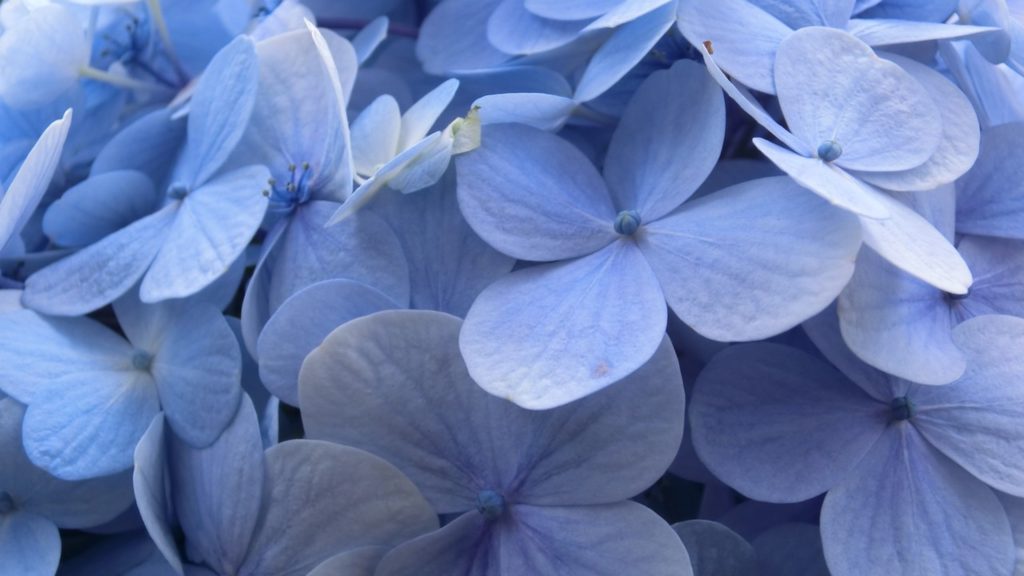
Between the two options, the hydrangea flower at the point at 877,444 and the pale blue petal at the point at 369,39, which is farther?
the pale blue petal at the point at 369,39

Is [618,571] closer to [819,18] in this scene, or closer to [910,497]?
[910,497]

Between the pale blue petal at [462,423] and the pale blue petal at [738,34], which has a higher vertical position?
the pale blue petal at [738,34]

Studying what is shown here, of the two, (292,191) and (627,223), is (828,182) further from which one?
(292,191)

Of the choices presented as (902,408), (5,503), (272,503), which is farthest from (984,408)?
(5,503)

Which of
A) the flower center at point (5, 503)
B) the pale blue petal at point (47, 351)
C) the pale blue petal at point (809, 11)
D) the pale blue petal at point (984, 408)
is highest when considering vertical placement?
the pale blue petal at point (809, 11)

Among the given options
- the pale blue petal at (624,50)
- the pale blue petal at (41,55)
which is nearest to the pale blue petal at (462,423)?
the pale blue petal at (624,50)

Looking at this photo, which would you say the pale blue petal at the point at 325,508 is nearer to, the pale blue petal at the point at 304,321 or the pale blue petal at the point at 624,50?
the pale blue petal at the point at 304,321

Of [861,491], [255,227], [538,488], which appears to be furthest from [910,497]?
[255,227]
